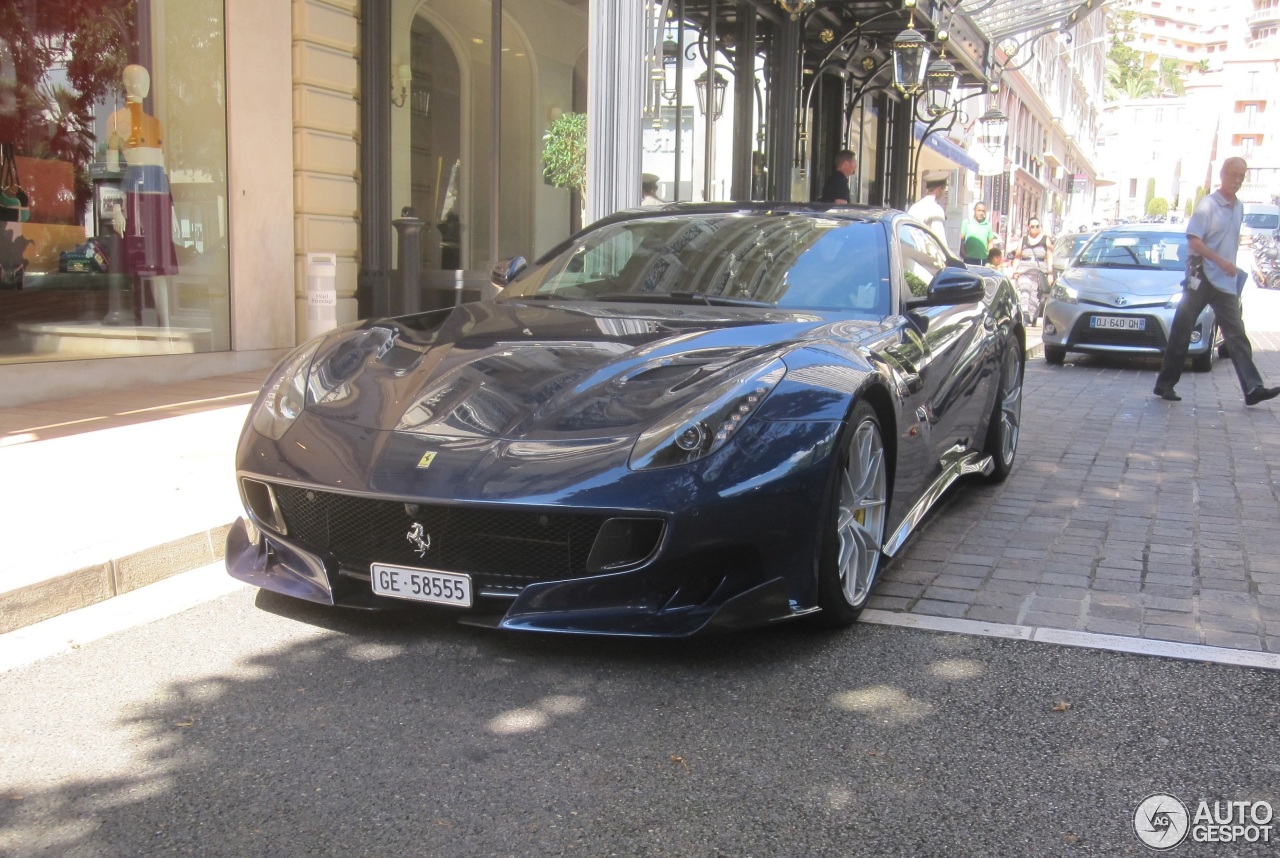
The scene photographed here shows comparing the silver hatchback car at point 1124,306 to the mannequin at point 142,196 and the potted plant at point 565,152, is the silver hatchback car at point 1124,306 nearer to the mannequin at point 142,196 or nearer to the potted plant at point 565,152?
the potted plant at point 565,152

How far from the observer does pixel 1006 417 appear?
631 centimetres

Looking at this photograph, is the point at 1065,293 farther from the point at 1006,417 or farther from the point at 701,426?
the point at 701,426

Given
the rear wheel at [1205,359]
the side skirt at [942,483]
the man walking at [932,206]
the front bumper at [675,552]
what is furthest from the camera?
the rear wheel at [1205,359]

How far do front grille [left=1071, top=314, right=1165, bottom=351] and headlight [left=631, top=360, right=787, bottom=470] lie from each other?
Result: 10155 millimetres

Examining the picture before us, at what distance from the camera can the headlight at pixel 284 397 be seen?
371cm

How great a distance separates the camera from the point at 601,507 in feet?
10.2

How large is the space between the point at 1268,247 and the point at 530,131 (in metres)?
34.1

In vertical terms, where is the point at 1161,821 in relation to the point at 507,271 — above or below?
below

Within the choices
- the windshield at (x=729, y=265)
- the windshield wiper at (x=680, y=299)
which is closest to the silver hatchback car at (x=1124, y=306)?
the windshield at (x=729, y=265)

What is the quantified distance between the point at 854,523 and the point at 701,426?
788mm

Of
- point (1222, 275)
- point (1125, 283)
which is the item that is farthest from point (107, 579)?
point (1125, 283)

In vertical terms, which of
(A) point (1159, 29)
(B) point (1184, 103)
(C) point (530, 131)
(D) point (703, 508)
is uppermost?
(A) point (1159, 29)

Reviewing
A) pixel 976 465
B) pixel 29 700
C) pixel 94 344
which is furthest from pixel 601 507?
pixel 94 344

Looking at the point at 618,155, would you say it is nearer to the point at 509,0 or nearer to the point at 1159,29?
the point at 509,0
